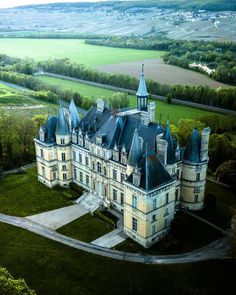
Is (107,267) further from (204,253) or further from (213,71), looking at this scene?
(213,71)

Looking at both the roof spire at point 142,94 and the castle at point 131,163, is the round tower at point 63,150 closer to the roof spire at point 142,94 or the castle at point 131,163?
the castle at point 131,163

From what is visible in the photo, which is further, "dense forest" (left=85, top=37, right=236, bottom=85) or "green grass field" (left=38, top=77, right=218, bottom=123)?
"dense forest" (left=85, top=37, right=236, bottom=85)

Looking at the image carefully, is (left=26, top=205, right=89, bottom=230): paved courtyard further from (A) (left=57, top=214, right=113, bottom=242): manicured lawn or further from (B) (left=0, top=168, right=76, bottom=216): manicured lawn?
(B) (left=0, top=168, right=76, bottom=216): manicured lawn

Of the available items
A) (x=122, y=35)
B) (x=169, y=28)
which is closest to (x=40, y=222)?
(x=169, y=28)

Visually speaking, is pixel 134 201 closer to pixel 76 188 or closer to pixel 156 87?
pixel 76 188

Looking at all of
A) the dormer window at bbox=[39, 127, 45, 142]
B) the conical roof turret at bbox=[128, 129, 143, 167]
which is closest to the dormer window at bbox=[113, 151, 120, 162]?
the conical roof turret at bbox=[128, 129, 143, 167]

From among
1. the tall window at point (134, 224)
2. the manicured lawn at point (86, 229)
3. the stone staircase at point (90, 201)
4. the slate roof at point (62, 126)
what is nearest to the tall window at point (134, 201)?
the tall window at point (134, 224)

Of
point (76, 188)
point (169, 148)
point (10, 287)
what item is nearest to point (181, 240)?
point (169, 148)
